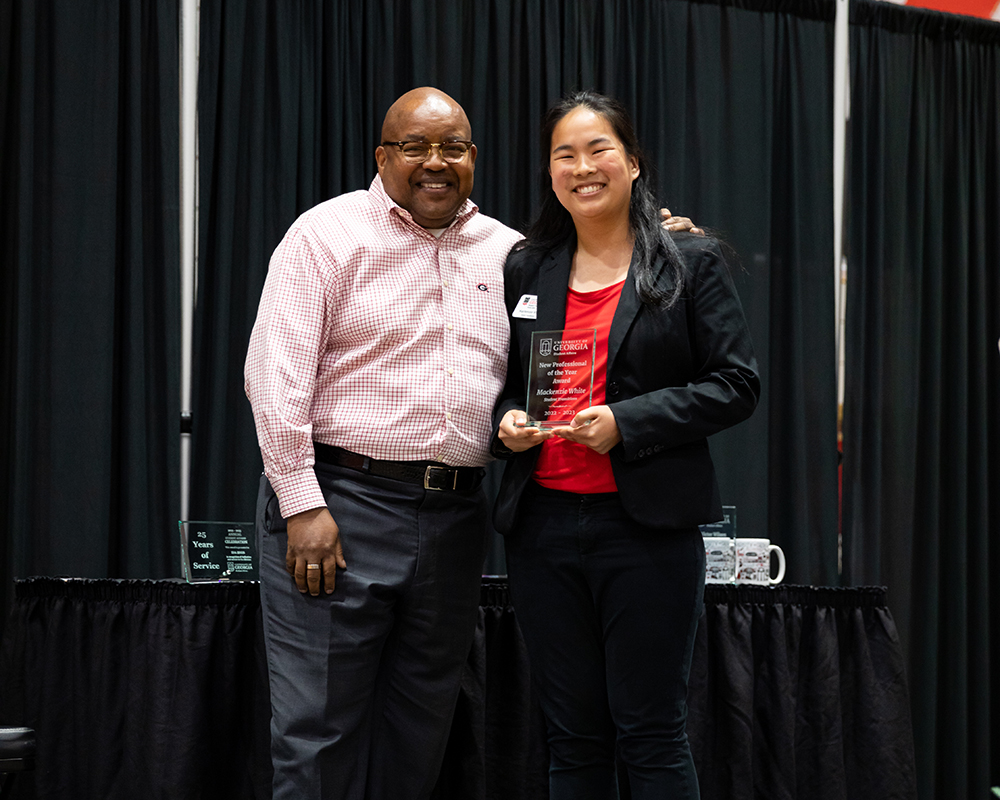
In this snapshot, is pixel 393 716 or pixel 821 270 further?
pixel 821 270

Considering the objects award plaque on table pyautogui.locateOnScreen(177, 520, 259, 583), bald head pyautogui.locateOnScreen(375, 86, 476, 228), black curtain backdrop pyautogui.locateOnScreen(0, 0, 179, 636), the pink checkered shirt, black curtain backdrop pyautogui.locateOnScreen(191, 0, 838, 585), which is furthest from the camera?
black curtain backdrop pyautogui.locateOnScreen(191, 0, 838, 585)

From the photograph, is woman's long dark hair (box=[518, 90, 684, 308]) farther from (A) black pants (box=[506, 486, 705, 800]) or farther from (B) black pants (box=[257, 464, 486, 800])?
(B) black pants (box=[257, 464, 486, 800])

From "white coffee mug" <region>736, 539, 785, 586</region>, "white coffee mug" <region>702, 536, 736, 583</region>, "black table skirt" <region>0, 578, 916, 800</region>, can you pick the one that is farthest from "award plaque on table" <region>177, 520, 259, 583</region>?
"white coffee mug" <region>736, 539, 785, 586</region>

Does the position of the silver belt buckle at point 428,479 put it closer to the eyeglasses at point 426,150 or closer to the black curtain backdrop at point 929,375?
the eyeglasses at point 426,150

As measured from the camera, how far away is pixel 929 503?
3.81 m

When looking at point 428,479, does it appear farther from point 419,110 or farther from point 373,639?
point 419,110

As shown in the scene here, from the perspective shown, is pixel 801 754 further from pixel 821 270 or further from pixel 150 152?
pixel 150 152

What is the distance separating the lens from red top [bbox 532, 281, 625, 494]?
1.86 meters

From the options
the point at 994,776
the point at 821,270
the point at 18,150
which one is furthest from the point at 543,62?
the point at 994,776

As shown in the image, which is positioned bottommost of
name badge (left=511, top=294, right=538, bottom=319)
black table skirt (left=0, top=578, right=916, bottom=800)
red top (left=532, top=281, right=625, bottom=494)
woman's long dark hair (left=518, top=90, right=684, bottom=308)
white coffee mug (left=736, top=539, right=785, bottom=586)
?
black table skirt (left=0, top=578, right=916, bottom=800)

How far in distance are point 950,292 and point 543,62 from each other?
195 cm

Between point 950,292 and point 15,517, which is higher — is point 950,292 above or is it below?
above

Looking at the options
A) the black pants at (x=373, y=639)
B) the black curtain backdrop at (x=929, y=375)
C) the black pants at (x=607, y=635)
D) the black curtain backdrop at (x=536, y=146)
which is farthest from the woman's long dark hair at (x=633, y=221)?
the black curtain backdrop at (x=929, y=375)

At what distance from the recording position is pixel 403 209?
2.17 metres
